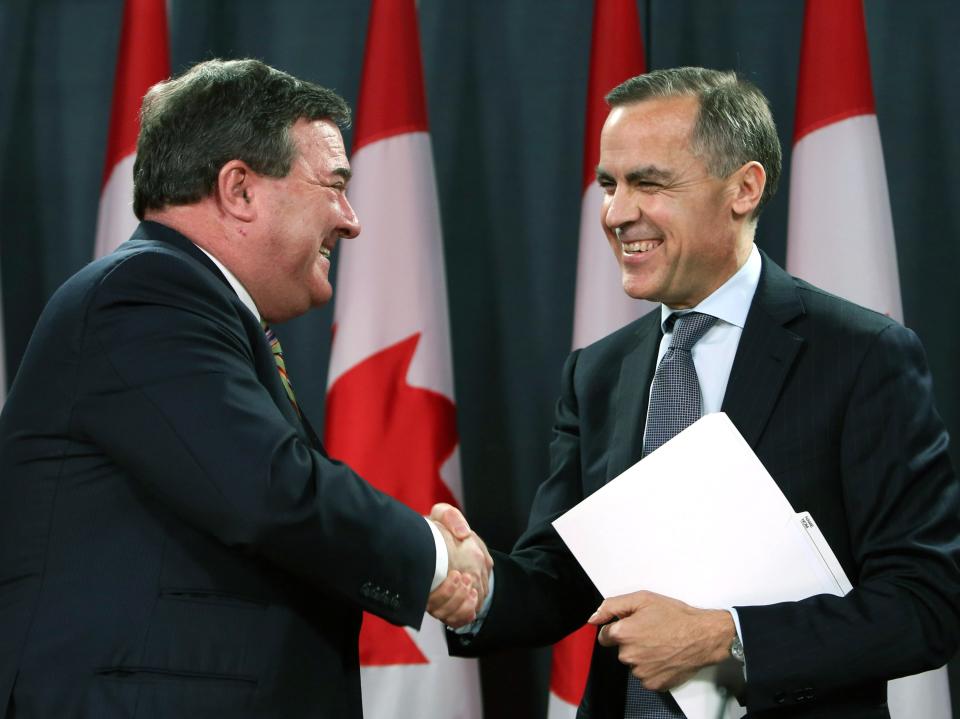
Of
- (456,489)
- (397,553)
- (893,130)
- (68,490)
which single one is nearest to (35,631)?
(68,490)

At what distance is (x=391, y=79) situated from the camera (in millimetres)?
3205

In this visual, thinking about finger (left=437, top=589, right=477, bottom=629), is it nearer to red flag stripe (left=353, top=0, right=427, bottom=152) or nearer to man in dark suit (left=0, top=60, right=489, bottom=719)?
man in dark suit (left=0, top=60, right=489, bottom=719)

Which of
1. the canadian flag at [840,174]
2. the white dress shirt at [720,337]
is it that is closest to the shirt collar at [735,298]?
the white dress shirt at [720,337]

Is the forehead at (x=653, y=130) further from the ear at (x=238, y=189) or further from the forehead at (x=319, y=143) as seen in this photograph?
→ the ear at (x=238, y=189)

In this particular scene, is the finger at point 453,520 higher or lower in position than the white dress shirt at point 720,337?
lower

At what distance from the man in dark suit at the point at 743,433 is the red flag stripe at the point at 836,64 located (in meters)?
0.98

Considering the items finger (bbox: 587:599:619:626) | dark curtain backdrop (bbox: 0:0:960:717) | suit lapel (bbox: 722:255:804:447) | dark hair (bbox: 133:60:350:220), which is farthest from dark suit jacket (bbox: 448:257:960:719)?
dark curtain backdrop (bbox: 0:0:960:717)

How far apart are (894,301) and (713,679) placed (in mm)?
1463

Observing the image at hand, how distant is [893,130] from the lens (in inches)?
133

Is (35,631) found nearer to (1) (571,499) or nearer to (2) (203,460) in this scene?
(2) (203,460)

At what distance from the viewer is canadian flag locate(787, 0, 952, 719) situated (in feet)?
9.68

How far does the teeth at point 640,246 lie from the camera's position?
213 centimetres

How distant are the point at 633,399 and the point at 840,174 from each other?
47.7 inches

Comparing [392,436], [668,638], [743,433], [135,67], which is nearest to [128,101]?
[135,67]
